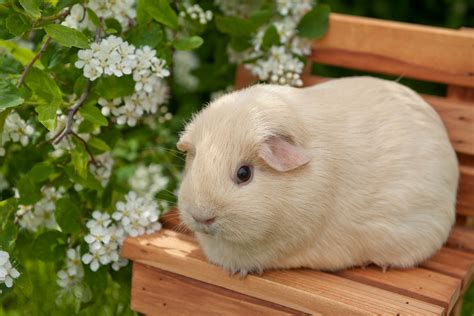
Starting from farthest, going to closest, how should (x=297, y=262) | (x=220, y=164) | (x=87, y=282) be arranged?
(x=87, y=282) < (x=297, y=262) < (x=220, y=164)

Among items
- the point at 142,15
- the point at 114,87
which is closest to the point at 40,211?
the point at 114,87

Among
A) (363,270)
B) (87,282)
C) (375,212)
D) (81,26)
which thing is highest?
(81,26)

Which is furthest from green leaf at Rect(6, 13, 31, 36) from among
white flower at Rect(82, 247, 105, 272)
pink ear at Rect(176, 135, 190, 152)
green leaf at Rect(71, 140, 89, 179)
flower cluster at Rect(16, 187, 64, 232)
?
white flower at Rect(82, 247, 105, 272)

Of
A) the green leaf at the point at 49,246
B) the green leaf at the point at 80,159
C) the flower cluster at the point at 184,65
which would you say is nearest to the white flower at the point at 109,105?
the green leaf at the point at 80,159

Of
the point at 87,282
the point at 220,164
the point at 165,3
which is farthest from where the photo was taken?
the point at 87,282

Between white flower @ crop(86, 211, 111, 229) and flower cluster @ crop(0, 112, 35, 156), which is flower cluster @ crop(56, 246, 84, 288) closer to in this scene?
white flower @ crop(86, 211, 111, 229)

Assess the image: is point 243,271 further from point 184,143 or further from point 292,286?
point 184,143

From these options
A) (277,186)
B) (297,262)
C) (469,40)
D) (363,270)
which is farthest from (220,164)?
(469,40)

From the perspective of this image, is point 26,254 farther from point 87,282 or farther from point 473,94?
point 473,94
